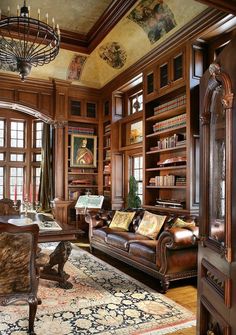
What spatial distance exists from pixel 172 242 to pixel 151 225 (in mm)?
1067

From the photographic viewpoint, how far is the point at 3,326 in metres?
2.64

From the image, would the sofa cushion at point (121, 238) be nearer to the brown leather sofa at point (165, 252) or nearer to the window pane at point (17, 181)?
the brown leather sofa at point (165, 252)

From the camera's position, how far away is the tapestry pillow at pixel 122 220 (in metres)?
5.27

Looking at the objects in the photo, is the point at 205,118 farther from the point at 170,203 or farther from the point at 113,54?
the point at 113,54

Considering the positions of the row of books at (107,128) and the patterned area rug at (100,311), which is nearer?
the patterned area rug at (100,311)

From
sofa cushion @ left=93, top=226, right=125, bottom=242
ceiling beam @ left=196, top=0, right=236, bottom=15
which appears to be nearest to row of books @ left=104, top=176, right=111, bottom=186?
sofa cushion @ left=93, top=226, right=125, bottom=242

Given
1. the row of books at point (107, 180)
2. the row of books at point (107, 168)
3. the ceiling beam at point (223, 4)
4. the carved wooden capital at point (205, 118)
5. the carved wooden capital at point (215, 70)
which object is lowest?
the row of books at point (107, 180)

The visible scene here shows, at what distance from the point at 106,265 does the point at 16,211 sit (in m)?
1.86

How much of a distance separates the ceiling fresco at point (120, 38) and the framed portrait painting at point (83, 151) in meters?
1.37

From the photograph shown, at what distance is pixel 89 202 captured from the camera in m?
6.82

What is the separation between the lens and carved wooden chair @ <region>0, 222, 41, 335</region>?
7.79 ft

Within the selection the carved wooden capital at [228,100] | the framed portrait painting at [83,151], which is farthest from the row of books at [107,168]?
the carved wooden capital at [228,100]

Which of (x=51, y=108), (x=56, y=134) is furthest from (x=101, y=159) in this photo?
(x=51, y=108)

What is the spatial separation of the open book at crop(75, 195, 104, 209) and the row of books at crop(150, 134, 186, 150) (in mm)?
2044
